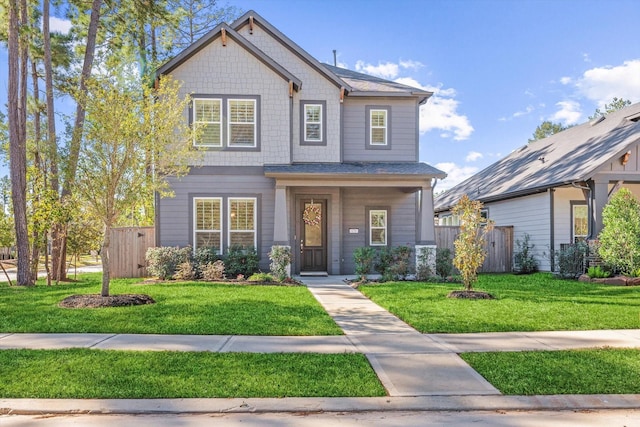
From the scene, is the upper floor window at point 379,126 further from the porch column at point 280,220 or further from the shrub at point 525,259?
the shrub at point 525,259

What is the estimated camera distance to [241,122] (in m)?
14.3

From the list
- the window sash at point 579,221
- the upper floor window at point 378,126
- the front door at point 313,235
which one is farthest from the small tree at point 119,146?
the window sash at point 579,221

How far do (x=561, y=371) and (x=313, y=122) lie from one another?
11.6 m

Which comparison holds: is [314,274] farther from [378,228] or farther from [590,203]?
[590,203]

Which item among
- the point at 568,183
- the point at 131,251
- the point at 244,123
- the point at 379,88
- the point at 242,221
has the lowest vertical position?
the point at 131,251

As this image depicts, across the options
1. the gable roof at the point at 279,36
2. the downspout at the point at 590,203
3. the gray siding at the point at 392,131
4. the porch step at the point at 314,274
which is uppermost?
the gable roof at the point at 279,36

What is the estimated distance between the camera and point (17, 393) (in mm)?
4223

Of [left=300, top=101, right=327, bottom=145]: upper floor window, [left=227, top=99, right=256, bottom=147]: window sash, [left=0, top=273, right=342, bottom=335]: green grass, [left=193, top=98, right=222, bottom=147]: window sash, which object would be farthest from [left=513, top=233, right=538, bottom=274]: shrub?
[left=193, top=98, right=222, bottom=147]: window sash

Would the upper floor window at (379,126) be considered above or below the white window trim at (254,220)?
above

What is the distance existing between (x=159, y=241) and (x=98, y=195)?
5.33m

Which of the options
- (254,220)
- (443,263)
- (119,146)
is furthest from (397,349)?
(254,220)

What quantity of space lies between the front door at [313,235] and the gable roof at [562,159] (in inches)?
301

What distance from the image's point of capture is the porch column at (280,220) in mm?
13250

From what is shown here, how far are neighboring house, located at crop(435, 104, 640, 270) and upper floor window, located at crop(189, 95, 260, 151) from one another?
10.1 metres
